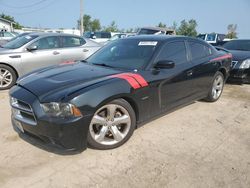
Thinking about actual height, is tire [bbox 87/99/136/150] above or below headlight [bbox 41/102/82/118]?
below

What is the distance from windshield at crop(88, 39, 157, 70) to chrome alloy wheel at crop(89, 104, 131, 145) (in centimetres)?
78

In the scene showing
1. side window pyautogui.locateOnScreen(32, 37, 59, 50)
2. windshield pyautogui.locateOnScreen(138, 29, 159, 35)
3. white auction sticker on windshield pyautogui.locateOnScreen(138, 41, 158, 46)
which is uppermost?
windshield pyautogui.locateOnScreen(138, 29, 159, 35)

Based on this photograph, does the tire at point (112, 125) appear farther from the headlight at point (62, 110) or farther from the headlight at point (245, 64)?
the headlight at point (245, 64)

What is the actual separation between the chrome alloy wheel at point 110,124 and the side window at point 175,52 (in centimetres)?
116

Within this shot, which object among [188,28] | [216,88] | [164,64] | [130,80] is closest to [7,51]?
[130,80]

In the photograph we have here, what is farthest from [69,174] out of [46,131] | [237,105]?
[237,105]

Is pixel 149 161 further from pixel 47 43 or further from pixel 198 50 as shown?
pixel 47 43

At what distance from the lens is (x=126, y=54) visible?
389cm

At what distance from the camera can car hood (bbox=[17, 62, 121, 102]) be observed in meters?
2.77

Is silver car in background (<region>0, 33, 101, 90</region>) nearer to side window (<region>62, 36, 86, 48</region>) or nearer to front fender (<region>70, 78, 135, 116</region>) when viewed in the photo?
side window (<region>62, 36, 86, 48</region>)

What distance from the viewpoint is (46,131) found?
2684 mm

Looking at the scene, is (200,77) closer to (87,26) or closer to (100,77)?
(100,77)

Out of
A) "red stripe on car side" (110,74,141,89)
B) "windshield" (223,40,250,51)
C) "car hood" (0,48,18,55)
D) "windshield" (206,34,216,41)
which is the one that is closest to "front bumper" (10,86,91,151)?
"red stripe on car side" (110,74,141,89)

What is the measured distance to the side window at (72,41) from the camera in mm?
7004
